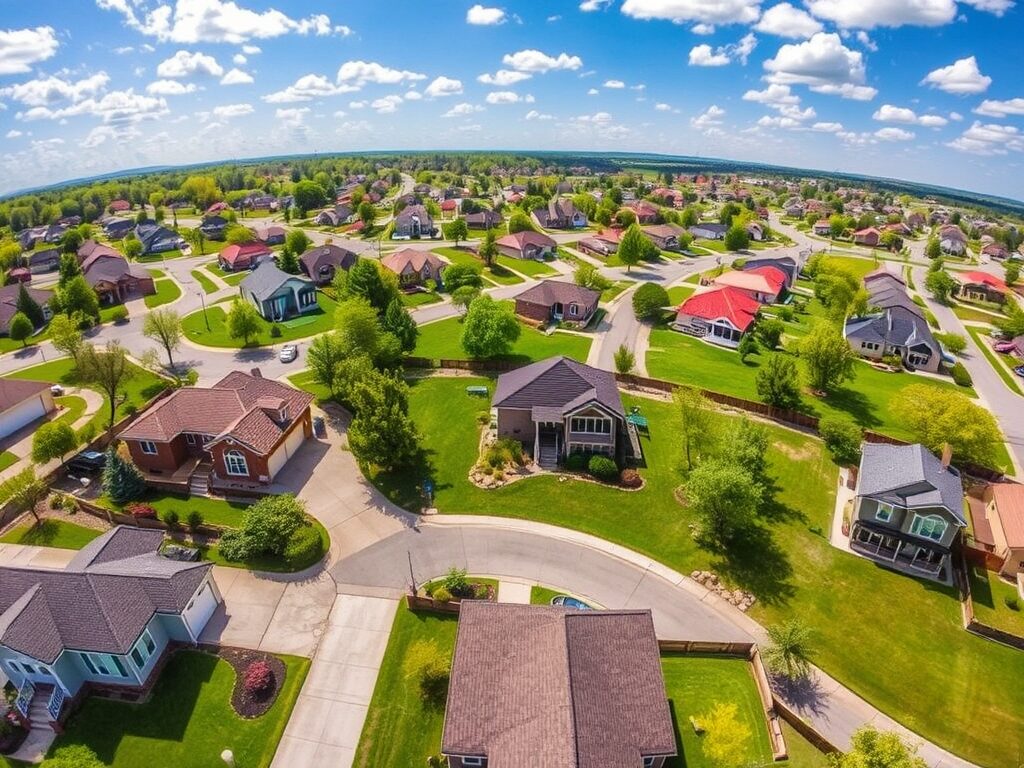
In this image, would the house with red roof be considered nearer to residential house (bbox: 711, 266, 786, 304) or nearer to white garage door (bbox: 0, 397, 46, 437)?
residential house (bbox: 711, 266, 786, 304)

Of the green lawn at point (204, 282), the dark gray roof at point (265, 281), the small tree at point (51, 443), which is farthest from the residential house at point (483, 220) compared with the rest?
the small tree at point (51, 443)

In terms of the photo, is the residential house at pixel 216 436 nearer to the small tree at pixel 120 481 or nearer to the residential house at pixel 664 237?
the small tree at pixel 120 481

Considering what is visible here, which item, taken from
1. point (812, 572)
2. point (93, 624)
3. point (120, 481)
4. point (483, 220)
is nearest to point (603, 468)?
point (812, 572)

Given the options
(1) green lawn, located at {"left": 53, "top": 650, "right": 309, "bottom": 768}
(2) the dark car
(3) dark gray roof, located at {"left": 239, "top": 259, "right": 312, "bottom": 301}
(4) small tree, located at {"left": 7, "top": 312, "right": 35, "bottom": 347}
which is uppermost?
(3) dark gray roof, located at {"left": 239, "top": 259, "right": 312, "bottom": 301}

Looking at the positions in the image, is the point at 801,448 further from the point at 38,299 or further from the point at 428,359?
the point at 38,299

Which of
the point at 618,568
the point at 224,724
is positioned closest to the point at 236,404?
the point at 224,724

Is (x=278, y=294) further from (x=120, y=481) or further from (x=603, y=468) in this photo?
(x=603, y=468)

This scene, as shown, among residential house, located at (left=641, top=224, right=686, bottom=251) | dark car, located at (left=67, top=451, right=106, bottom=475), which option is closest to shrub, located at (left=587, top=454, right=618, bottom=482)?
dark car, located at (left=67, top=451, right=106, bottom=475)
